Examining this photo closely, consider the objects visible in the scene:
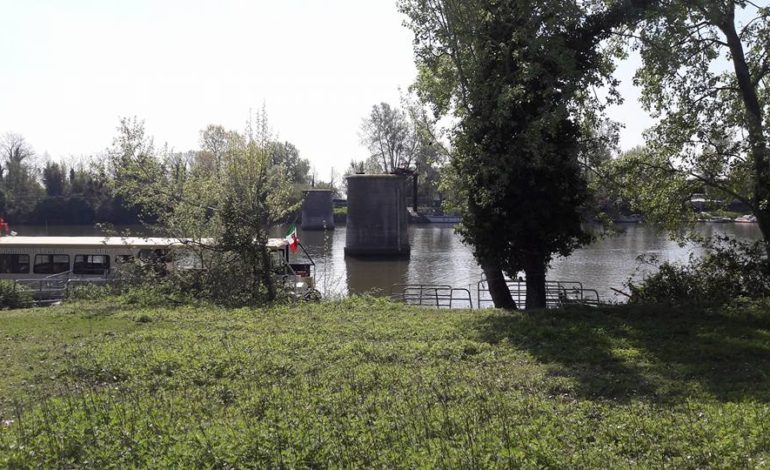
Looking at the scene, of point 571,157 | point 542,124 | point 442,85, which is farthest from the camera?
point 442,85

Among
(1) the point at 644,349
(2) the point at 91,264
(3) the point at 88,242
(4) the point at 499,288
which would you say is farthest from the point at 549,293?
(3) the point at 88,242

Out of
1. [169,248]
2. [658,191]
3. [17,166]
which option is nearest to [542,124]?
[658,191]

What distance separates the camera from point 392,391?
822cm

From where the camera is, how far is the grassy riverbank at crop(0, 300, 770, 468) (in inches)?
A: 242

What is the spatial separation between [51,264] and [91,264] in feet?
4.99

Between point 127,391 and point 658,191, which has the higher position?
point 658,191

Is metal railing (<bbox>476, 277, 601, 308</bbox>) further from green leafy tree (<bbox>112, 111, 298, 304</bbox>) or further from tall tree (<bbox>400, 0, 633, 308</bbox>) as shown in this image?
green leafy tree (<bbox>112, 111, 298, 304</bbox>)

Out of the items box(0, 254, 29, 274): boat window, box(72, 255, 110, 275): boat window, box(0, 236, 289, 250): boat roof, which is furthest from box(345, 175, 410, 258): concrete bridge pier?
box(0, 254, 29, 274): boat window

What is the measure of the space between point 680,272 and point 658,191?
6.34ft

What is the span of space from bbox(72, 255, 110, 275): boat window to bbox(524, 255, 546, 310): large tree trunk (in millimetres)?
16772

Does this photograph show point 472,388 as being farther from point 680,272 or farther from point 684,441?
point 680,272

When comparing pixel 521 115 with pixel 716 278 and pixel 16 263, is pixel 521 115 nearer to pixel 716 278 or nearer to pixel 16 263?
pixel 716 278

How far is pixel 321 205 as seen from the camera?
88312 mm

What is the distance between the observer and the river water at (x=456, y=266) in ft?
110
